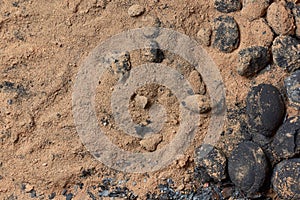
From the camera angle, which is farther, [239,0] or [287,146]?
[239,0]

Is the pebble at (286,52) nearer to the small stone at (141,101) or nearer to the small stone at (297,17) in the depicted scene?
the small stone at (297,17)

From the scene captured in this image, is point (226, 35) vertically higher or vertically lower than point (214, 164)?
higher

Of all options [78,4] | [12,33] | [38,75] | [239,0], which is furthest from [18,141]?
[239,0]

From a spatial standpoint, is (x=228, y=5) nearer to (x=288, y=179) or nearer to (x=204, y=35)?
(x=204, y=35)

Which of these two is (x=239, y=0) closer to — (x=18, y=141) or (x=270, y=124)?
(x=270, y=124)

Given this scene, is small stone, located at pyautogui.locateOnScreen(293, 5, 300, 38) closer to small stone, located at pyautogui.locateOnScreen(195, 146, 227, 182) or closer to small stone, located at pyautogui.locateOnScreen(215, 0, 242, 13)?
small stone, located at pyautogui.locateOnScreen(215, 0, 242, 13)

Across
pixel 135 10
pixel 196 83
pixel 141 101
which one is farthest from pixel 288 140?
pixel 135 10
